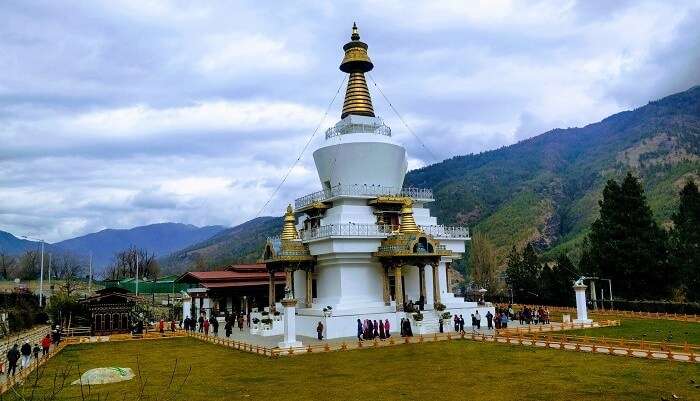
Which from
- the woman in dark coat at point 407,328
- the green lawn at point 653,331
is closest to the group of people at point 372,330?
the woman in dark coat at point 407,328

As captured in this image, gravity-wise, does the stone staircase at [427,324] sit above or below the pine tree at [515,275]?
below

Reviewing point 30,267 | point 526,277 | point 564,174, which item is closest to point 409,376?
point 526,277

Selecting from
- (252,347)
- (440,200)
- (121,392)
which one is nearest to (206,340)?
(252,347)

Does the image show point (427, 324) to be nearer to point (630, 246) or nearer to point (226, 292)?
point (226, 292)

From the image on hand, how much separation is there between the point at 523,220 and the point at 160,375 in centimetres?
10452

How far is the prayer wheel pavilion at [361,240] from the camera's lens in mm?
30766

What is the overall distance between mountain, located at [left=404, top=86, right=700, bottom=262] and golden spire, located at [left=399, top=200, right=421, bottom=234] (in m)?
63.9

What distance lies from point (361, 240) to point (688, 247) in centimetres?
2621

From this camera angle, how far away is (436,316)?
100ft

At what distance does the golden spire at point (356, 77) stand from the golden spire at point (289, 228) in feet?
25.2

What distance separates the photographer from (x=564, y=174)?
493 ft

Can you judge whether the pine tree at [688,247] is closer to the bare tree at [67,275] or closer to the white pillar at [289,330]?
the white pillar at [289,330]

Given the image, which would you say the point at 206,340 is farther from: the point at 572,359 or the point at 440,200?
the point at 440,200

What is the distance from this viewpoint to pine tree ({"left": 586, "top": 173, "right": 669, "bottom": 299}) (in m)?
42.3
